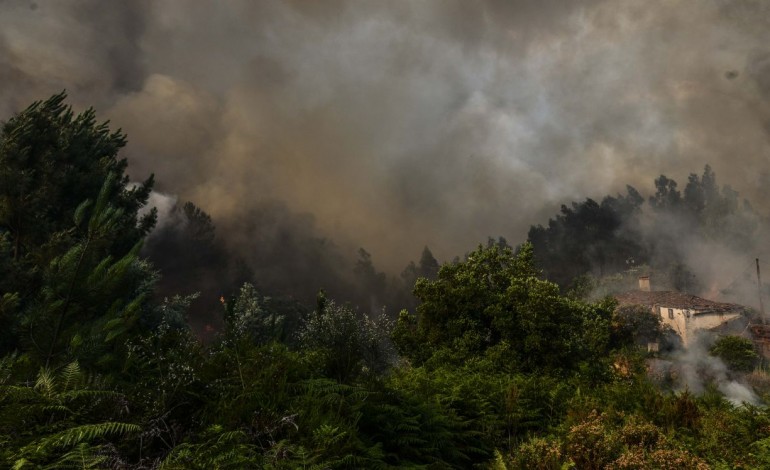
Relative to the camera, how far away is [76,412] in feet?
9.60

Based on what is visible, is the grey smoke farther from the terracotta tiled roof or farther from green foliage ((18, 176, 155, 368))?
green foliage ((18, 176, 155, 368))

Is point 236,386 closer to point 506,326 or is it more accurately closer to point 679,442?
point 679,442

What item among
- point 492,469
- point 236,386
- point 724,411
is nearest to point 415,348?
point 724,411

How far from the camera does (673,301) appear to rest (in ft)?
182

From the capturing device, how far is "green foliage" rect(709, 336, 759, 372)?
4022 cm

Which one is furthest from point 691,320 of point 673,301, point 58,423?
point 58,423

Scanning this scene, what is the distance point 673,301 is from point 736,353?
15915 mm

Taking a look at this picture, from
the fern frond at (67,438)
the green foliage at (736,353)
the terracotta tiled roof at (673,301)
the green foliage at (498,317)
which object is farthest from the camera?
the terracotta tiled roof at (673,301)

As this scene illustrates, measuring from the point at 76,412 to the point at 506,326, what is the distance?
55.6 feet

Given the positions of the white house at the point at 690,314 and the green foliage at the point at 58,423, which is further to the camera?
the white house at the point at 690,314

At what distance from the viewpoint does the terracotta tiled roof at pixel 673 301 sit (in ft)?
172

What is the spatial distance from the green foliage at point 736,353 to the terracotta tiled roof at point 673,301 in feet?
35.2

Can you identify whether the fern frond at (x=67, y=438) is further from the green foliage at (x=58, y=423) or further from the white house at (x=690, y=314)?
the white house at (x=690, y=314)

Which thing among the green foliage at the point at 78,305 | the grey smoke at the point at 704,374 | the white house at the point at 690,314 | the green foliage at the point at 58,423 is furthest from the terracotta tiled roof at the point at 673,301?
the green foliage at the point at 58,423
